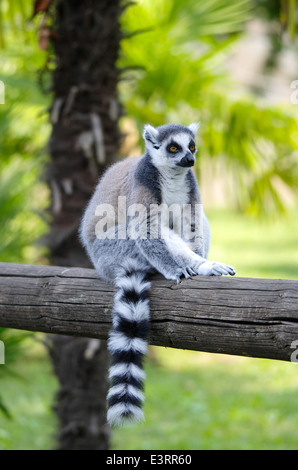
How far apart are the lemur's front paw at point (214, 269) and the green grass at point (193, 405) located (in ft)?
6.20

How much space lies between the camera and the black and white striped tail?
1.96m

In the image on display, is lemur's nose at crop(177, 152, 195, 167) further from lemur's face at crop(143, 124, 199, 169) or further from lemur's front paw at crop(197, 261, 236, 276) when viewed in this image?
lemur's front paw at crop(197, 261, 236, 276)

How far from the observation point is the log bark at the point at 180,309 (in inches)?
75.4

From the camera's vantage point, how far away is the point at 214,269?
2.39 metres

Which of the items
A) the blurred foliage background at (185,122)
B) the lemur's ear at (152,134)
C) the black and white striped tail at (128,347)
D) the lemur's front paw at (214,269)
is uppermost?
the blurred foliage background at (185,122)

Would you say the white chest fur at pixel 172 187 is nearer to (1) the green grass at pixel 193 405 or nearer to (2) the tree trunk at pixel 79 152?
(2) the tree trunk at pixel 79 152

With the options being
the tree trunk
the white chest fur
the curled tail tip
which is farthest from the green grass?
the curled tail tip

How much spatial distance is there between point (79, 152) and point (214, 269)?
6.75 feet

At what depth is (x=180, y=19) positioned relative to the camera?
502 centimetres

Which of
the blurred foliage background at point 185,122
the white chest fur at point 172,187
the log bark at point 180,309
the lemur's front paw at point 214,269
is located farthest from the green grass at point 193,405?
the lemur's front paw at point 214,269
